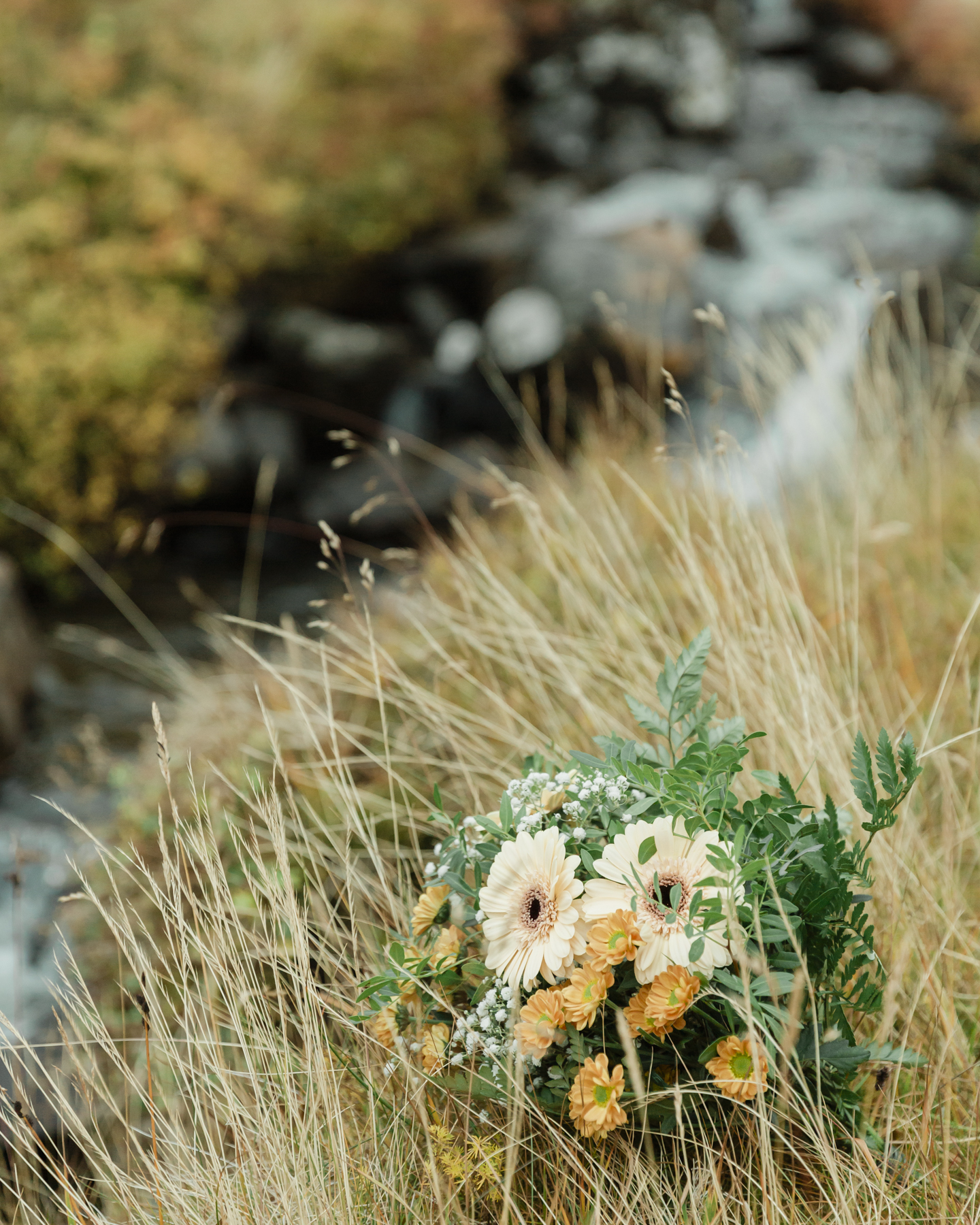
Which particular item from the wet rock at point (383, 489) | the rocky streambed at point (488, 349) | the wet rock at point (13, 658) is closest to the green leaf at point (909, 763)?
the rocky streambed at point (488, 349)

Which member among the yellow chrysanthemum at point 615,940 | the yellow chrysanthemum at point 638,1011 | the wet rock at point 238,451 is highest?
the yellow chrysanthemum at point 615,940

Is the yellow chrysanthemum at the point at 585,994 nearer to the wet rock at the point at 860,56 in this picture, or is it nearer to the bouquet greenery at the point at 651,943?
the bouquet greenery at the point at 651,943

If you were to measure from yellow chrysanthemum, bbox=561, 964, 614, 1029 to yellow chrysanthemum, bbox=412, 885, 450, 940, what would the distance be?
0.21 metres

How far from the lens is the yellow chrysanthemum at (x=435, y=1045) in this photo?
3.48ft

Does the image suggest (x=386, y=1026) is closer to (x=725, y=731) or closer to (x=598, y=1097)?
(x=598, y=1097)

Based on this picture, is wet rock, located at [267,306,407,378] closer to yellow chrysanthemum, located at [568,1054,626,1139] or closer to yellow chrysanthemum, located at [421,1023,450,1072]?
yellow chrysanthemum, located at [421,1023,450,1072]

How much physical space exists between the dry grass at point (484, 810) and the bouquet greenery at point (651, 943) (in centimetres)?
7

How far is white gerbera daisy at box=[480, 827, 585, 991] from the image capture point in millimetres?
958

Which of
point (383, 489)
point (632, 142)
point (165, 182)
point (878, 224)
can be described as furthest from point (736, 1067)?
point (632, 142)

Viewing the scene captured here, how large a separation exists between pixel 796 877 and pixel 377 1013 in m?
0.52

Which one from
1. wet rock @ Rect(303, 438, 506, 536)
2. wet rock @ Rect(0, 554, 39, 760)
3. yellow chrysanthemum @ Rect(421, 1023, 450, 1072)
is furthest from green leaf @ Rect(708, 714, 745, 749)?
wet rock @ Rect(303, 438, 506, 536)

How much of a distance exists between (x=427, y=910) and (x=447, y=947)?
0.16ft

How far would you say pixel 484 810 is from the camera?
5.13 feet

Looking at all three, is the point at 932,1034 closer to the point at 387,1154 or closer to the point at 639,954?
the point at 639,954
